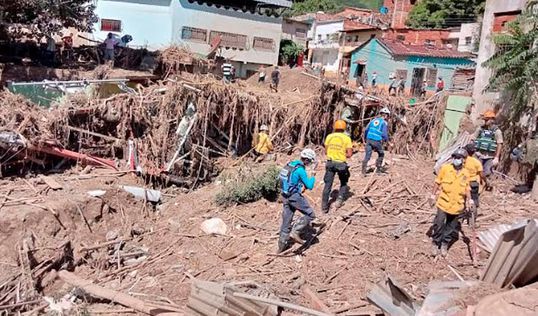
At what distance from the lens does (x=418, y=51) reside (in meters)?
30.4

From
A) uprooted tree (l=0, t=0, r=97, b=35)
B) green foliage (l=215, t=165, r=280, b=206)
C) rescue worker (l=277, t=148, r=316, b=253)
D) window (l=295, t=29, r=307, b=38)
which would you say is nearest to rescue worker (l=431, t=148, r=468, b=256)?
rescue worker (l=277, t=148, r=316, b=253)

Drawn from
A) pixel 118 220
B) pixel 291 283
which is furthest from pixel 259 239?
pixel 118 220

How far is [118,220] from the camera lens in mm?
11023

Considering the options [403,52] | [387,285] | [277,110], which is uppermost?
[403,52]

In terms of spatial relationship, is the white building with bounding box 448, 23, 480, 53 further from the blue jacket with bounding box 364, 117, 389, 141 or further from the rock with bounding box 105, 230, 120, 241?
the rock with bounding box 105, 230, 120, 241

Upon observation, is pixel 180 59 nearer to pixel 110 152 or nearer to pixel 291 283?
pixel 110 152

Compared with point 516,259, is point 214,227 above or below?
below

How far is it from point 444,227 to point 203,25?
2345 cm

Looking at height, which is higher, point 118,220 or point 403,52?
point 403,52

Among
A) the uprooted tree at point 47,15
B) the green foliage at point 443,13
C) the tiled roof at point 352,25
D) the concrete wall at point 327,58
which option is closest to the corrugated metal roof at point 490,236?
the uprooted tree at point 47,15

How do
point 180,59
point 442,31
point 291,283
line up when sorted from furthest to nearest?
point 442,31
point 180,59
point 291,283

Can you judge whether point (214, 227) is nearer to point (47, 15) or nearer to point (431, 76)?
point (47, 15)

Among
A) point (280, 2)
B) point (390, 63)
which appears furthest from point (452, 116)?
point (280, 2)

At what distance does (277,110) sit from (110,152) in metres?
4.77
